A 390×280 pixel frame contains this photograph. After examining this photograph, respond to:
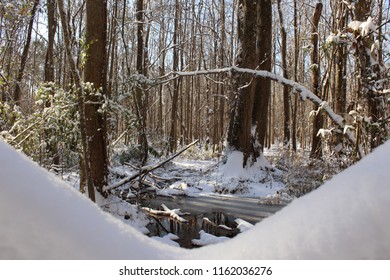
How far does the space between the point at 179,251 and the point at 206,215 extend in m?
5.98

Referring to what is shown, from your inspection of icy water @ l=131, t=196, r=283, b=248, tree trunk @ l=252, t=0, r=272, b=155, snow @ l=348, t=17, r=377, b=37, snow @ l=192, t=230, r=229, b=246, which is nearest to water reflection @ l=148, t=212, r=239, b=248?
icy water @ l=131, t=196, r=283, b=248

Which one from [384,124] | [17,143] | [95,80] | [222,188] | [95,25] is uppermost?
[95,25]

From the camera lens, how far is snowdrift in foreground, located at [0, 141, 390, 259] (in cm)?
81

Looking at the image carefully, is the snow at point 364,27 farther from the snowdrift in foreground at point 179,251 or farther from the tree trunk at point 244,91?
the tree trunk at point 244,91

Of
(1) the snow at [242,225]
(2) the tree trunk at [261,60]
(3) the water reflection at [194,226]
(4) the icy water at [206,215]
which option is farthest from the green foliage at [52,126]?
(2) the tree trunk at [261,60]

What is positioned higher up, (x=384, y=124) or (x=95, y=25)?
(x=95, y=25)

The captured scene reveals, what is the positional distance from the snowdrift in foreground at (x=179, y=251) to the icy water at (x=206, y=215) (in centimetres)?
426

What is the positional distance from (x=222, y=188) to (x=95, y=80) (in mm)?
4822

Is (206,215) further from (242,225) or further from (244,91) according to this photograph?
(244,91)
